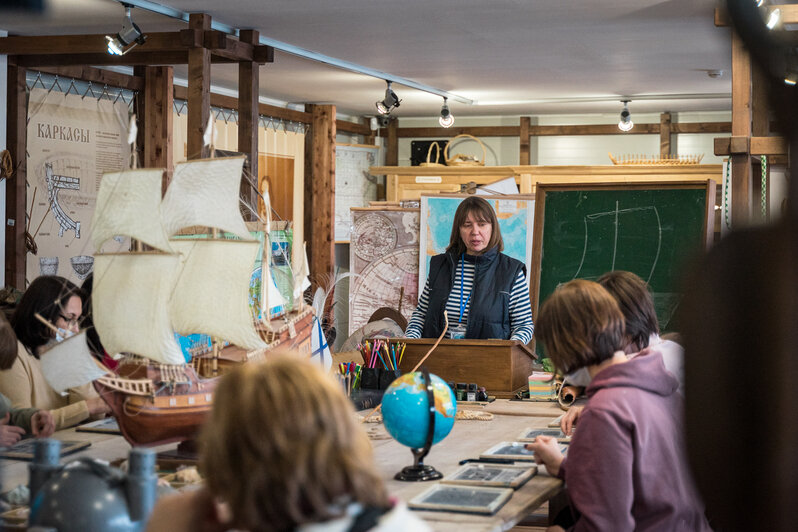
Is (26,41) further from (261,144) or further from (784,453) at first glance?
(784,453)

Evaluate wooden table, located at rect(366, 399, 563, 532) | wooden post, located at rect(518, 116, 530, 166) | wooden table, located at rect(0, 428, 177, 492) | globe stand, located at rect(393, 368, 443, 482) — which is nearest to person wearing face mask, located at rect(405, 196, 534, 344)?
wooden table, located at rect(366, 399, 563, 532)

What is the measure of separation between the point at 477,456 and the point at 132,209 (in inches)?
46.2

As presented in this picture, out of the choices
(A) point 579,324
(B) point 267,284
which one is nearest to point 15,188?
(B) point 267,284

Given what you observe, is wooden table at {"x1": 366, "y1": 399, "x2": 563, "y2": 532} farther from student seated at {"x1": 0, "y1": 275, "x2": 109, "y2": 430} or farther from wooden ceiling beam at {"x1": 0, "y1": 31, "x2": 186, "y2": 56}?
wooden ceiling beam at {"x1": 0, "y1": 31, "x2": 186, "y2": 56}

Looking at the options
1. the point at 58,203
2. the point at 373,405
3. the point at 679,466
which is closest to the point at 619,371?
the point at 679,466

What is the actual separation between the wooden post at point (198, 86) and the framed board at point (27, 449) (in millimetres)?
3394

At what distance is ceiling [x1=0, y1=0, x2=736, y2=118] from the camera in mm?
5793

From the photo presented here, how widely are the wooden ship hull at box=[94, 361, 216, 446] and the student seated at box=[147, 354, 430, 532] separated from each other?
982mm

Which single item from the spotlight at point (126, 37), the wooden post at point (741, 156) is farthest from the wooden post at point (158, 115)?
the wooden post at point (741, 156)

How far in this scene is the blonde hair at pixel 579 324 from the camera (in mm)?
2340

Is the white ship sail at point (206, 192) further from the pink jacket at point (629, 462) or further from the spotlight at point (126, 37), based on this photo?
the spotlight at point (126, 37)

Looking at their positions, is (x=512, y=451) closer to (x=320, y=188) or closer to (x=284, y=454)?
(x=284, y=454)

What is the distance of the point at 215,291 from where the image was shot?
7.43 feet

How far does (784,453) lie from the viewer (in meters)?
0.47
